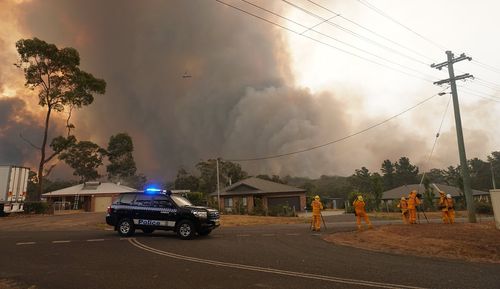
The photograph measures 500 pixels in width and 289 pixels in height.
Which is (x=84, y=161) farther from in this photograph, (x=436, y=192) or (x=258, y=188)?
(x=436, y=192)

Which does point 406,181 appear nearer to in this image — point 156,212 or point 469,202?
point 469,202

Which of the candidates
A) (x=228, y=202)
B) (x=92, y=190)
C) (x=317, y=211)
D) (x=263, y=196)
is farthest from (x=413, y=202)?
(x=92, y=190)

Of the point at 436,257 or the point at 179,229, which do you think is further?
the point at 179,229

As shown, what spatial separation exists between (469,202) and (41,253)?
2318cm

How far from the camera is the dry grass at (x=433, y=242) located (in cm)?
1166

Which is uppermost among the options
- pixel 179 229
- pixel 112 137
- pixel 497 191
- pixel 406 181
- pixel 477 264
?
pixel 112 137

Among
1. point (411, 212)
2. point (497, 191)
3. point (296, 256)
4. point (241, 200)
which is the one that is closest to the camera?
point (296, 256)

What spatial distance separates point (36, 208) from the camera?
1348 inches

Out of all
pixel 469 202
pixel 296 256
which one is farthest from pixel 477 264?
pixel 469 202

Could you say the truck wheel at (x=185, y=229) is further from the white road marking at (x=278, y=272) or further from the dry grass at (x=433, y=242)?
the dry grass at (x=433, y=242)

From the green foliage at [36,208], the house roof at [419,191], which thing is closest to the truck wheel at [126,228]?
the green foliage at [36,208]

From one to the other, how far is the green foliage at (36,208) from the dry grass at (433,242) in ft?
96.7

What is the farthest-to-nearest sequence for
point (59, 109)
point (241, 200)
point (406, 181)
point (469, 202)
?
1. point (406, 181)
2. point (241, 200)
3. point (59, 109)
4. point (469, 202)

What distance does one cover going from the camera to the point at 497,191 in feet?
55.2
